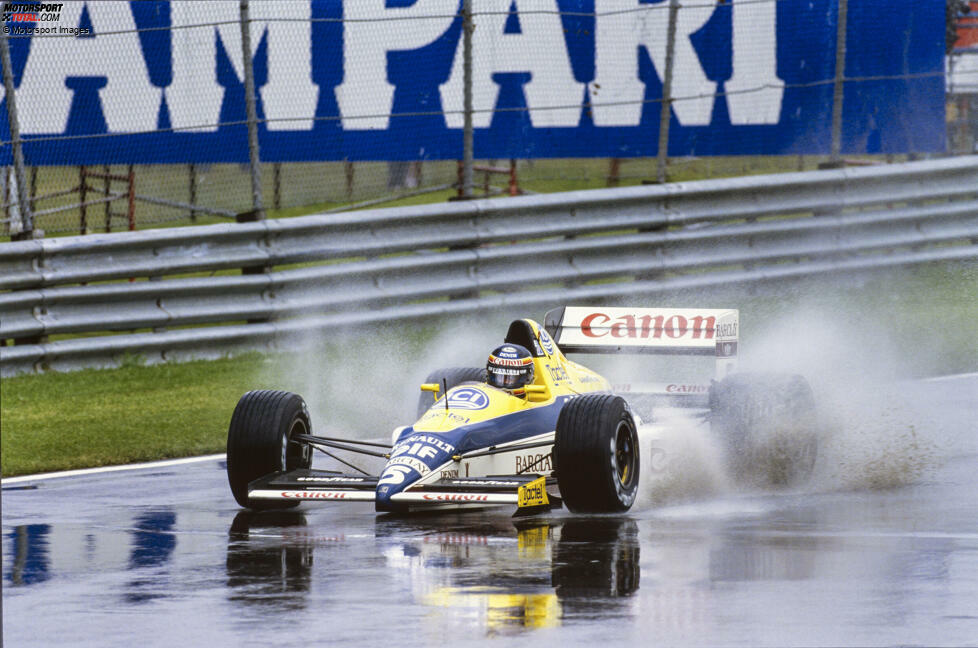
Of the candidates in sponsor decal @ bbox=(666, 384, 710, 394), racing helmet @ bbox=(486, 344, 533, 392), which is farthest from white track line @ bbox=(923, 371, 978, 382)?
racing helmet @ bbox=(486, 344, 533, 392)

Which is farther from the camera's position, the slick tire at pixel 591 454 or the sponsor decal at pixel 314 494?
the sponsor decal at pixel 314 494

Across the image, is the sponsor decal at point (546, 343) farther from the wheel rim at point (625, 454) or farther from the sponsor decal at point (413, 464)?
the sponsor decal at point (413, 464)

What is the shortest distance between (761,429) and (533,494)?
7.23ft

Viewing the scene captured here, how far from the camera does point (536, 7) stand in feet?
56.3

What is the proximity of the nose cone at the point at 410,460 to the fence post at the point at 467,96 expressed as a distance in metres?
6.97

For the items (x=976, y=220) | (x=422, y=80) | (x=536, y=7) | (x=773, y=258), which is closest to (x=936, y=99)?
(x=976, y=220)

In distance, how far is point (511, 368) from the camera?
1044cm

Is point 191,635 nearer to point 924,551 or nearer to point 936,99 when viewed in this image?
point 924,551

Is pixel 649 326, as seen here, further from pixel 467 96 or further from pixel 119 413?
pixel 467 96

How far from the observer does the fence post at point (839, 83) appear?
1814cm

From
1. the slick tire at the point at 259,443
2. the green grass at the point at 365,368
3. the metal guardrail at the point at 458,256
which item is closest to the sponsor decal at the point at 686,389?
the green grass at the point at 365,368

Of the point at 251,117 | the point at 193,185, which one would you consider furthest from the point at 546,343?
the point at 193,185

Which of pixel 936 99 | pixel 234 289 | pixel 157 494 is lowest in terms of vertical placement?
pixel 157 494

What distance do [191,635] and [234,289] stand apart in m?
8.76
